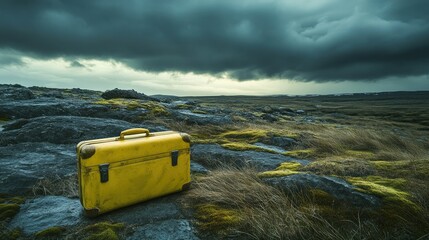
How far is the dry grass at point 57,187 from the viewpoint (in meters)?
4.57

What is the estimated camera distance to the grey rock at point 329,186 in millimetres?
3510

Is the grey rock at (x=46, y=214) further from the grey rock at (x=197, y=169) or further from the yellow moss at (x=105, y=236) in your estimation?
the grey rock at (x=197, y=169)

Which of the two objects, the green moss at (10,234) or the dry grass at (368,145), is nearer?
the green moss at (10,234)

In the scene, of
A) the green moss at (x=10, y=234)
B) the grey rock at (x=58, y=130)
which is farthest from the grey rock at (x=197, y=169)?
the grey rock at (x=58, y=130)

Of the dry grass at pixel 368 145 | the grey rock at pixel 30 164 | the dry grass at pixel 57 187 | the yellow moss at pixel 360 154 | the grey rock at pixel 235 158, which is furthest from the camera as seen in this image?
the dry grass at pixel 368 145

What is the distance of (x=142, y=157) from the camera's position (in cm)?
392

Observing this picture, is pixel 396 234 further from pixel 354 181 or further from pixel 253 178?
pixel 253 178

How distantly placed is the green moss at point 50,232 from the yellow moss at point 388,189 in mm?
3884

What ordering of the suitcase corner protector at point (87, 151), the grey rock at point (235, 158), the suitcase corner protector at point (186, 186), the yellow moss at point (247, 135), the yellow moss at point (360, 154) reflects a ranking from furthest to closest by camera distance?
the yellow moss at point (247, 135)
the yellow moss at point (360, 154)
the grey rock at point (235, 158)
the suitcase corner protector at point (186, 186)
the suitcase corner protector at point (87, 151)

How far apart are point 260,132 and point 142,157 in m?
6.46

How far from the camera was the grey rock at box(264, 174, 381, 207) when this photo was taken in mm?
3510

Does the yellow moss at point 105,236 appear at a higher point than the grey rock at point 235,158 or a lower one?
higher

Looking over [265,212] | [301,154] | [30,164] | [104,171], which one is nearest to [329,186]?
[265,212]

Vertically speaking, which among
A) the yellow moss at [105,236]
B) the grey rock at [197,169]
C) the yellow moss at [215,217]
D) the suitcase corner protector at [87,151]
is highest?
the suitcase corner protector at [87,151]
